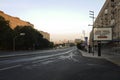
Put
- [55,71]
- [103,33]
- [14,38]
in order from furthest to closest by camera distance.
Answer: [14,38], [103,33], [55,71]

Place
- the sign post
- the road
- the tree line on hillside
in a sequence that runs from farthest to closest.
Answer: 1. the tree line on hillside
2. the sign post
3. the road

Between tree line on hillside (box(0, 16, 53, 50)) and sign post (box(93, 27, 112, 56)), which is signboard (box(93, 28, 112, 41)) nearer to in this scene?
sign post (box(93, 27, 112, 56))

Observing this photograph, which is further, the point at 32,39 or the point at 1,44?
the point at 32,39

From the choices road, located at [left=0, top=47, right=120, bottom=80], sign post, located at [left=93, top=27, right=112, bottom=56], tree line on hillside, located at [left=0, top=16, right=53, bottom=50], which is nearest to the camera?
road, located at [left=0, top=47, right=120, bottom=80]

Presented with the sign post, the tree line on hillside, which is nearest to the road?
the sign post

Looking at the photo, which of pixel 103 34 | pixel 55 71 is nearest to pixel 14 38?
pixel 103 34

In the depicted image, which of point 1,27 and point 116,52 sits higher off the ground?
point 1,27

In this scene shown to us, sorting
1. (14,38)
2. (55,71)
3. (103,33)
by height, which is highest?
(103,33)

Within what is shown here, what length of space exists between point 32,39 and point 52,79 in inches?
4231

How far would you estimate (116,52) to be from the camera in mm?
60219

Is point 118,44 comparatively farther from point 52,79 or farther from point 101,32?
point 52,79

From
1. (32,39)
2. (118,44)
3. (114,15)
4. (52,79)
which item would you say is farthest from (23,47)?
(52,79)

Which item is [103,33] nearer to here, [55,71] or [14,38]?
[55,71]

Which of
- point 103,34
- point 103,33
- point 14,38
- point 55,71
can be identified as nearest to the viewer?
point 55,71
